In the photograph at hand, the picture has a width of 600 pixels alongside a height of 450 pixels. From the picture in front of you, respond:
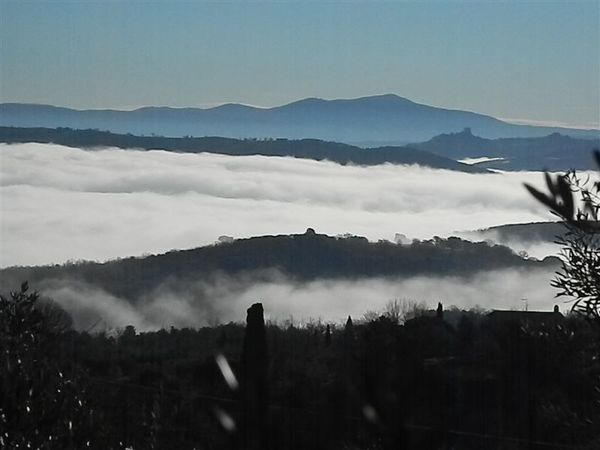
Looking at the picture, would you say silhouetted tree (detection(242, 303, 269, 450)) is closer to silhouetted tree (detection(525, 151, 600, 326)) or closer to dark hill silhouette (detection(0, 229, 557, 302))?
silhouetted tree (detection(525, 151, 600, 326))

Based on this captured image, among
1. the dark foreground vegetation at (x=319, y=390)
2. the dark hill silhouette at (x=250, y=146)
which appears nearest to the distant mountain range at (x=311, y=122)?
the dark hill silhouette at (x=250, y=146)

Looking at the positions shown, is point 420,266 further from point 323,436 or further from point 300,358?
point 323,436

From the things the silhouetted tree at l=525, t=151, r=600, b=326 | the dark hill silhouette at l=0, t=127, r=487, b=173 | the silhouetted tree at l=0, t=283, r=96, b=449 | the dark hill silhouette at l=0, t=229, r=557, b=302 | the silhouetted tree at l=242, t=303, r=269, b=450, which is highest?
the dark hill silhouette at l=0, t=127, r=487, b=173

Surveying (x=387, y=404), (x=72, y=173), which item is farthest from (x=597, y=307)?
(x=72, y=173)

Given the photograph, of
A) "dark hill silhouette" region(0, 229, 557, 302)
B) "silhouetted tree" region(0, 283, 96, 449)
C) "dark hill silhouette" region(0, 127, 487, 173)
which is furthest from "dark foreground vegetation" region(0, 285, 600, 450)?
"dark hill silhouette" region(0, 127, 487, 173)

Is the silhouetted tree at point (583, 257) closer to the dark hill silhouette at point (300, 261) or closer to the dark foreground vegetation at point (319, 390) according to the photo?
the dark foreground vegetation at point (319, 390)

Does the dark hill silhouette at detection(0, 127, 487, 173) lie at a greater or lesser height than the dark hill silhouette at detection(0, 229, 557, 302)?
greater

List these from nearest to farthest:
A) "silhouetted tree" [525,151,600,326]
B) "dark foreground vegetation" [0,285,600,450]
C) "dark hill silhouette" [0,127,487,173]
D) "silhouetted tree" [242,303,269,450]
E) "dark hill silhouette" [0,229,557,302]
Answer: "silhouetted tree" [525,151,600,326]
"silhouetted tree" [242,303,269,450]
"dark foreground vegetation" [0,285,600,450]
"dark hill silhouette" [0,229,557,302]
"dark hill silhouette" [0,127,487,173]
